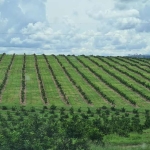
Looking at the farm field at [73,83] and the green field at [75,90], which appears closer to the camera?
the green field at [75,90]

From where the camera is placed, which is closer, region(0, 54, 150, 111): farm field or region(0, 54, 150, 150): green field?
region(0, 54, 150, 150): green field

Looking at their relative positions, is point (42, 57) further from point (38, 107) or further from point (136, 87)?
point (38, 107)

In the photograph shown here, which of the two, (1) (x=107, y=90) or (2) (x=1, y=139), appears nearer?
(2) (x=1, y=139)

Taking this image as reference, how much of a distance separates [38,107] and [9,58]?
6556 centimetres

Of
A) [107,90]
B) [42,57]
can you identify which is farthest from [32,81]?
[42,57]

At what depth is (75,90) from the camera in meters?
80.9

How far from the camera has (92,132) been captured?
90.0 ft

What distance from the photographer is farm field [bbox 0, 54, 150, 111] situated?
7106cm

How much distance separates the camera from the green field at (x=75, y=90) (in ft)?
182

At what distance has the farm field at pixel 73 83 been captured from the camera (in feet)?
233

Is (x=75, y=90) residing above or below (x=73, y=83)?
below

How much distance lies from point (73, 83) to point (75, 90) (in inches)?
296

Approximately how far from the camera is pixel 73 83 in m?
88.3

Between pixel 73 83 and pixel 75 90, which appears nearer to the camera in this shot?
pixel 75 90
